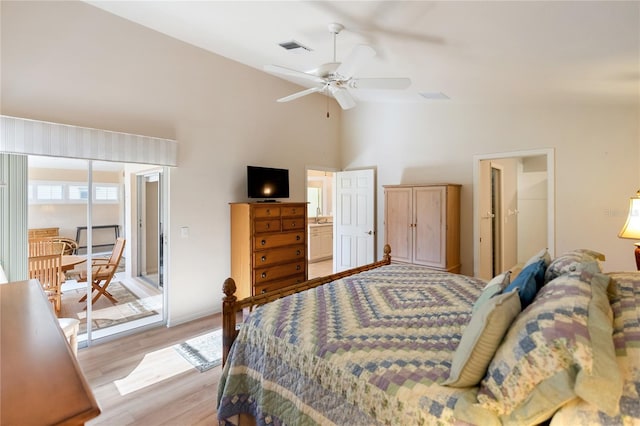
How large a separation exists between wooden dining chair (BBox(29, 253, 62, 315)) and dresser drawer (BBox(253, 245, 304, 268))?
196 cm

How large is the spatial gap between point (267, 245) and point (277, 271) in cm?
40

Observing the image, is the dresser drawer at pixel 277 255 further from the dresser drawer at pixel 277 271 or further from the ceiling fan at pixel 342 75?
the ceiling fan at pixel 342 75

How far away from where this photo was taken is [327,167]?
18.6 ft

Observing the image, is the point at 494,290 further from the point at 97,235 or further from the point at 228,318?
the point at 97,235

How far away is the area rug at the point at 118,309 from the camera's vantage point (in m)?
3.40

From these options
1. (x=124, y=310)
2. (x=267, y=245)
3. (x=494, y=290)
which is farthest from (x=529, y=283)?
(x=124, y=310)

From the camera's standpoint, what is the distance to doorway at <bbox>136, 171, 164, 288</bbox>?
386cm

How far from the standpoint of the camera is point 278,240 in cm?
412

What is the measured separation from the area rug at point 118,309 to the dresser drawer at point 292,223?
74.7 inches

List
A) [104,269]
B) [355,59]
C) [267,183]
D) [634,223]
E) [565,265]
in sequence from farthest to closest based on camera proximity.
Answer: [267,183] → [104,269] → [634,223] → [355,59] → [565,265]

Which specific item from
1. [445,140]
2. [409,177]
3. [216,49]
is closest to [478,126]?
[445,140]

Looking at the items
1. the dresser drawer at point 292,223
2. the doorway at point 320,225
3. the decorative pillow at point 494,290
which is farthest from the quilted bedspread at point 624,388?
the doorway at point 320,225

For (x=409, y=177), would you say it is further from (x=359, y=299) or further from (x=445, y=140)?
(x=359, y=299)

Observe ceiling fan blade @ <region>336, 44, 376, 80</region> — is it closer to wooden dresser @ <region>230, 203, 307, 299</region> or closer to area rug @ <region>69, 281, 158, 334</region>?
wooden dresser @ <region>230, 203, 307, 299</region>
